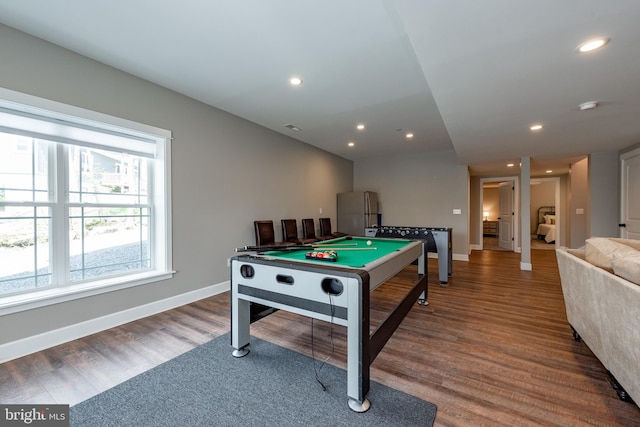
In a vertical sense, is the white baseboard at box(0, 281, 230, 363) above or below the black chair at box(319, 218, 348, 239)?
below

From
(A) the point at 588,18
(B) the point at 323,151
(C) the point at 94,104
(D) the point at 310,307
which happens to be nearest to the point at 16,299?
(C) the point at 94,104

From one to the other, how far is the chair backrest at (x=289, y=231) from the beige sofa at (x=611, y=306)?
3.49 m

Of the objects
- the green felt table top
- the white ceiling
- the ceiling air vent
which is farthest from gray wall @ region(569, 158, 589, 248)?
the ceiling air vent

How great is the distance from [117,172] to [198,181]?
823 millimetres

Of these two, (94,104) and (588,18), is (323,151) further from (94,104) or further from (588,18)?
(588,18)

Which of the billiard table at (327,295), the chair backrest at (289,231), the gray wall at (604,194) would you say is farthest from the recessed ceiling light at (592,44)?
the gray wall at (604,194)

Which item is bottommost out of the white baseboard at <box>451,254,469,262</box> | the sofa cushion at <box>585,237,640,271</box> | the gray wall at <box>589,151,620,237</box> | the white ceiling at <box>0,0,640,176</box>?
the white baseboard at <box>451,254,469,262</box>

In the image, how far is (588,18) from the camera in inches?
57.3

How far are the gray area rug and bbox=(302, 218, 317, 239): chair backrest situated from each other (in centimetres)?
326

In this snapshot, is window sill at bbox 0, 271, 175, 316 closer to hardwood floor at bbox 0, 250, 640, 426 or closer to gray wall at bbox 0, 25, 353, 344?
gray wall at bbox 0, 25, 353, 344

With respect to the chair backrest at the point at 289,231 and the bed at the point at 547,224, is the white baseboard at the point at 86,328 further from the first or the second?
the bed at the point at 547,224

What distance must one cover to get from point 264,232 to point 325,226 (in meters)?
1.86

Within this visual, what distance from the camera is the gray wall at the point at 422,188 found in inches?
236

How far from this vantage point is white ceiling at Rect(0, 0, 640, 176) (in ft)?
5.06
